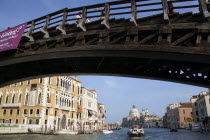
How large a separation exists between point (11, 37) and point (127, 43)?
6.81 m

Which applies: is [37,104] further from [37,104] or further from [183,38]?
[183,38]

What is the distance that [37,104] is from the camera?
43.6m

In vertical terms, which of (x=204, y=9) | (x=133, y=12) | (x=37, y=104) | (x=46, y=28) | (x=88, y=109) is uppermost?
(x=46, y=28)

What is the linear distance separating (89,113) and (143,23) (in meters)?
62.5

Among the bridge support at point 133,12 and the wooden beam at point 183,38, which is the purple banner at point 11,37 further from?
the wooden beam at point 183,38

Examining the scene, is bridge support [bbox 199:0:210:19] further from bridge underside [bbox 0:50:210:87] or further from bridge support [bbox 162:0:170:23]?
bridge underside [bbox 0:50:210:87]

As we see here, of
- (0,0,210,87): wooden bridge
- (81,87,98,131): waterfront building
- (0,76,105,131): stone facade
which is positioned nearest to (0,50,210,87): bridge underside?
(0,0,210,87): wooden bridge

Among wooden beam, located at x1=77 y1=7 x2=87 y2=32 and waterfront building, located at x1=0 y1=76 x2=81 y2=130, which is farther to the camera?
waterfront building, located at x1=0 y1=76 x2=81 y2=130

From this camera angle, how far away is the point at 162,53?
6535 millimetres

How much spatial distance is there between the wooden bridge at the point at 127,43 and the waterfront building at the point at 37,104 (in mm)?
34075

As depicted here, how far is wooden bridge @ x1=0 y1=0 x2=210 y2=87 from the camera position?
6.44 metres

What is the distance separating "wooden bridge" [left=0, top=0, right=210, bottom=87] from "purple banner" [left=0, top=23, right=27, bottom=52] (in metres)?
0.35

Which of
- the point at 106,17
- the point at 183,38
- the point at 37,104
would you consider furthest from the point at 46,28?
the point at 37,104

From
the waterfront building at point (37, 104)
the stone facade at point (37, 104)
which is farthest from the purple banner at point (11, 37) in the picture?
the waterfront building at point (37, 104)
